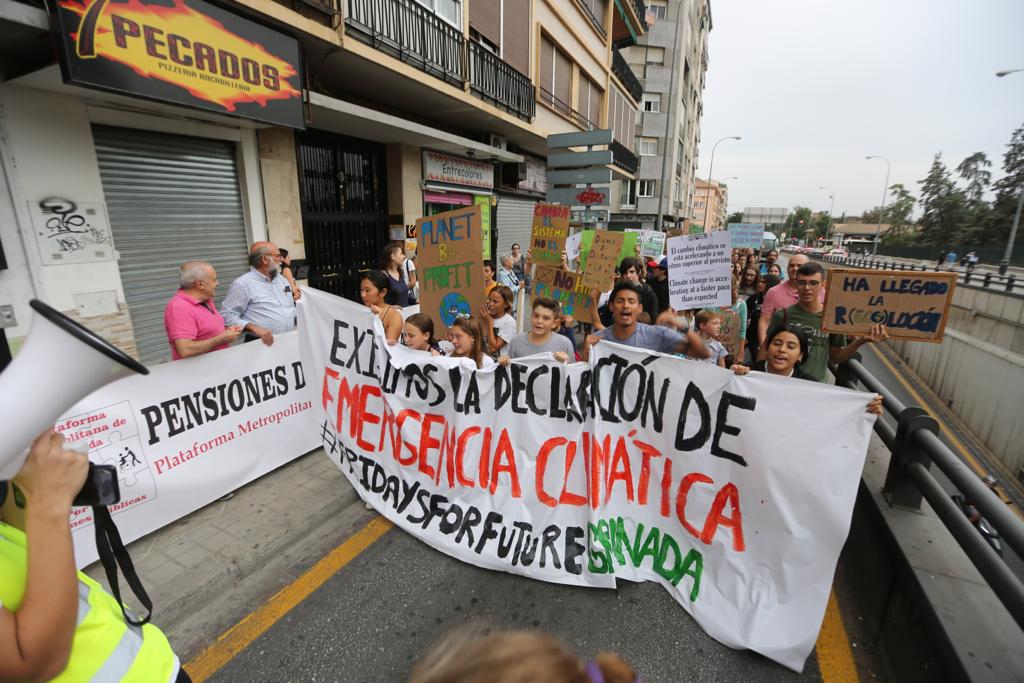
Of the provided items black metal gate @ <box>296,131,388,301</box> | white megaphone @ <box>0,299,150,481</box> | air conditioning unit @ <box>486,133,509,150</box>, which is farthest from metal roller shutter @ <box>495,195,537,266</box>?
white megaphone @ <box>0,299,150,481</box>

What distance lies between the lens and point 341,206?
9.44 meters

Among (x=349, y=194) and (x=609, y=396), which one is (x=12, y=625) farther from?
(x=349, y=194)

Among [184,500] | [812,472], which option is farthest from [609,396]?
[184,500]

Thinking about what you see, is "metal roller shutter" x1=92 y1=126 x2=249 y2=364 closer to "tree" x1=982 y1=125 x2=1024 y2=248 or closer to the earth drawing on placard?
the earth drawing on placard

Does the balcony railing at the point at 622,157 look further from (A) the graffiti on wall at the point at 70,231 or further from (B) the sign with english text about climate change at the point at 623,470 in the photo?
(B) the sign with english text about climate change at the point at 623,470

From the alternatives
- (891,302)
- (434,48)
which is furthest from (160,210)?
(891,302)

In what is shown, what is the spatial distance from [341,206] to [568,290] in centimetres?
577

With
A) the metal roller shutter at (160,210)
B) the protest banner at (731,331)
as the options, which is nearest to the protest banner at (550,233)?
the protest banner at (731,331)

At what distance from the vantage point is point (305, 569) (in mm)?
3025

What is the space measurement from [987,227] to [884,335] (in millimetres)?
72560

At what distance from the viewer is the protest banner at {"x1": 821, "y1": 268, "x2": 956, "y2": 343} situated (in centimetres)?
293

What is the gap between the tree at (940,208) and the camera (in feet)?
199

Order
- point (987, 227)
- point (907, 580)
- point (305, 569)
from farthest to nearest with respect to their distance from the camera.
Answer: point (987, 227) < point (305, 569) < point (907, 580)

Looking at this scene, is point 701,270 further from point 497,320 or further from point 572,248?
point 572,248
